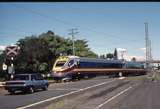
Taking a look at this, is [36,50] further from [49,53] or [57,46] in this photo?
[57,46]

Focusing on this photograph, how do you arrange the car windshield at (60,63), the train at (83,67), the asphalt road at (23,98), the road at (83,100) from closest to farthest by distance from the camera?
1. the road at (83,100)
2. the asphalt road at (23,98)
3. the train at (83,67)
4. the car windshield at (60,63)

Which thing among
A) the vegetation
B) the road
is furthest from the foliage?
the road

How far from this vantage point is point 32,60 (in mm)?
86250

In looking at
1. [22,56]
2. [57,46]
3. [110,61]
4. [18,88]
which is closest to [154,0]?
[18,88]

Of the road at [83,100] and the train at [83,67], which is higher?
the train at [83,67]

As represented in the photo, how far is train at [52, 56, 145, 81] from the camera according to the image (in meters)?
62.0

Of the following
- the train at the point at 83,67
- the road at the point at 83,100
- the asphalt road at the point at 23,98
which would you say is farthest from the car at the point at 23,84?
the train at the point at 83,67

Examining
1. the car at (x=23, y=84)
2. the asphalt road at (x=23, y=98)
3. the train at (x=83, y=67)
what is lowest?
the asphalt road at (x=23, y=98)

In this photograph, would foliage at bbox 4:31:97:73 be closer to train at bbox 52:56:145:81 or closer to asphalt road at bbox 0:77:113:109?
train at bbox 52:56:145:81

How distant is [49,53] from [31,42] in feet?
27.2

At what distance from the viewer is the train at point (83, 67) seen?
61969mm

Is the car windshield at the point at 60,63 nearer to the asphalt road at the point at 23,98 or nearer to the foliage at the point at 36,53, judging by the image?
the foliage at the point at 36,53

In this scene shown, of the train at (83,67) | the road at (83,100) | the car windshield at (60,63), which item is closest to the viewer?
the road at (83,100)

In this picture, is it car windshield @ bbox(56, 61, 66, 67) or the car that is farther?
car windshield @ bbox(56, 61, 66, 67)
